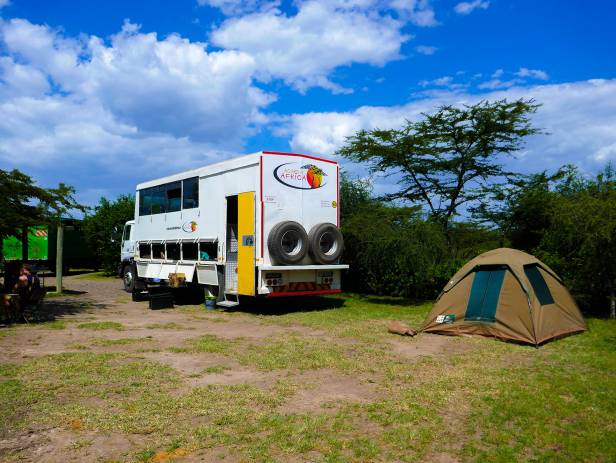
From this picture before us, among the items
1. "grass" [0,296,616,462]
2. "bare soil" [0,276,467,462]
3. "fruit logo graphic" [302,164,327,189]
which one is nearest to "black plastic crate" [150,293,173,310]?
"bare soil" [0,276,467,462]

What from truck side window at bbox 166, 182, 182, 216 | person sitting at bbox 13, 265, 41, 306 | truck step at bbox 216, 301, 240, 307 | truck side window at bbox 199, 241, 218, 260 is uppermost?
truck side window at bbox 166, 182, 182, 216

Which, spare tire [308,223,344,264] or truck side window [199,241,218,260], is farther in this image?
truck side window [199,241,218,260]

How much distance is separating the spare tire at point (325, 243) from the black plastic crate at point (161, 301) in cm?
426

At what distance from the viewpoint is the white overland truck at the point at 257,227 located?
12.2m

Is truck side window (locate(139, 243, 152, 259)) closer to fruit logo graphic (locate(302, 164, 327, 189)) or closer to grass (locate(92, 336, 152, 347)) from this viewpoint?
fruit logo graphic (locate(302, 164, 327, 189))

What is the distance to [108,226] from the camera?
27.7 metres

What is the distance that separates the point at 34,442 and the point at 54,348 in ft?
14.1

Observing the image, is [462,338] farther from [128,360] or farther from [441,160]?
[441,160]

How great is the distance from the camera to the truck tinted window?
49.5ft

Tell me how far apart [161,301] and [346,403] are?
9.55m

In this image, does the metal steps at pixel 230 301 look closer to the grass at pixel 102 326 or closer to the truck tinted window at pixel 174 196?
the grass at pixel 102 326

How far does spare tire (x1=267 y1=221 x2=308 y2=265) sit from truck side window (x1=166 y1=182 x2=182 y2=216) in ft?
13.4

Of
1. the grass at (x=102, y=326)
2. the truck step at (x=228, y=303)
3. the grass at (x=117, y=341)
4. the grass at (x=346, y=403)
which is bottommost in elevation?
the grass at (x=346, y=403)

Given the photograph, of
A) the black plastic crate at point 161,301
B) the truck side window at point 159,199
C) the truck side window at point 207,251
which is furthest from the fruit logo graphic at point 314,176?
the truck side window at point 159,199
